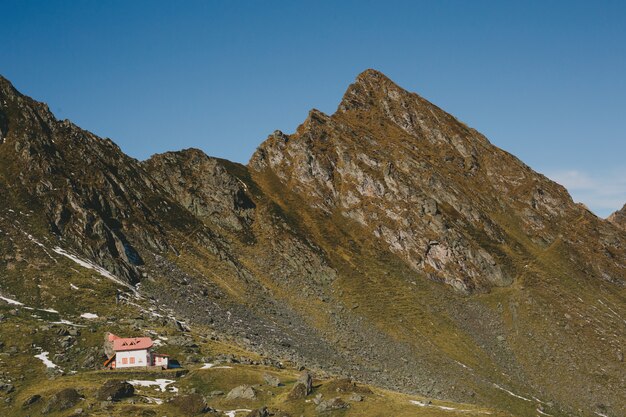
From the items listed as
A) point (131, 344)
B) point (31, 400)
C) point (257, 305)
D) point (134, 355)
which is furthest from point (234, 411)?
point (257, 305)

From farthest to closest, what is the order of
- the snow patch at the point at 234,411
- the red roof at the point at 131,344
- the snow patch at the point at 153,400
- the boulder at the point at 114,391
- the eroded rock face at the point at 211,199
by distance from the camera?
the eroded rock face at the point at 211,199
the red roof at the point at 131,344
the snow patch at the point at 153,400
the snow patch at the point at 234,411
the boulder at the point at 114,391

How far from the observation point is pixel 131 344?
94125 millimetres

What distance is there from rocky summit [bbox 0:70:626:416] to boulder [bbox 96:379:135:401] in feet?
1.82

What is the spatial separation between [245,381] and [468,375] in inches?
2621

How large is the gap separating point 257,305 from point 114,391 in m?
72.3

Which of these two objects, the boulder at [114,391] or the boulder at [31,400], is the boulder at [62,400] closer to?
the boulder at [31,400]

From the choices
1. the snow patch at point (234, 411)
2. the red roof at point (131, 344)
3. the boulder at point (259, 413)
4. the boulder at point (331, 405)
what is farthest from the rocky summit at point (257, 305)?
the red roof at point (131, 344)

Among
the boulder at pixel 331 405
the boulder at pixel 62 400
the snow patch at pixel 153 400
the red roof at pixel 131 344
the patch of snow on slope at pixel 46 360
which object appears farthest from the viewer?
the red roof at pixel 131 344

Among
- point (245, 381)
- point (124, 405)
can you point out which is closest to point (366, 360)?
point (245, 381)

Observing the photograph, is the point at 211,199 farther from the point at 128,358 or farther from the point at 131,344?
the point at 128,358

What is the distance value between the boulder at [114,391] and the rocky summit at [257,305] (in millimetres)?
555

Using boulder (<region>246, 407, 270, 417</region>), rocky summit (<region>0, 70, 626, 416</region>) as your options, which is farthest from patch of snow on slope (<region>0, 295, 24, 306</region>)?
boulder (<region>246, 407, 270, 417</region>)

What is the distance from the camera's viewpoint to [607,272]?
19700cm

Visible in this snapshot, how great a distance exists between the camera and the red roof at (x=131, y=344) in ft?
307
